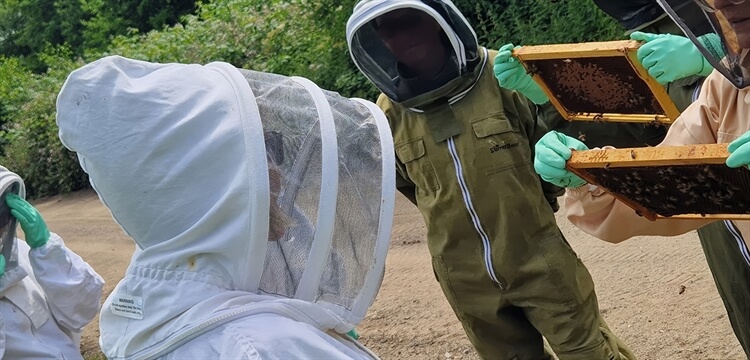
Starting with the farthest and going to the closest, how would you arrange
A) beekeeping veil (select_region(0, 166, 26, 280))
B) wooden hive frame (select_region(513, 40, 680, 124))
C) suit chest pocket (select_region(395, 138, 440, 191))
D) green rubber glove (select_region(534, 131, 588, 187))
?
beekeeping veil (select_region(0, 166, 26, 280)) → suit chest pocket (select_region(395, 138, 440, 191)) → wooden hive frame (select_region(513, 40, 680, 124)) → green rubber glove (select_region(534, 131, 588, 187))

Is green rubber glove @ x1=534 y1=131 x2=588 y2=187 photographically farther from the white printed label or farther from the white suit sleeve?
the white suit sleeve

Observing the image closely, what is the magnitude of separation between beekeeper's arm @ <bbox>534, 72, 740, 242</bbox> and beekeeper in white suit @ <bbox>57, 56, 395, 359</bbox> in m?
0.67

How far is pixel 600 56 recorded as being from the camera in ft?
7.77

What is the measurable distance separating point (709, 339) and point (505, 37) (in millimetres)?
4756

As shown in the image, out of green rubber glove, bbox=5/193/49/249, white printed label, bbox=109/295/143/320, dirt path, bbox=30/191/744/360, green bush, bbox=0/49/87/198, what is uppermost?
white printed label, bbox=109/295/143/320

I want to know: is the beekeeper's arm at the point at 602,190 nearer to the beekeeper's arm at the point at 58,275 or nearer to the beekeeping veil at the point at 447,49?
the beekeeping veil at the point at 447,49

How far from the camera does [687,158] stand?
1751 millimetres

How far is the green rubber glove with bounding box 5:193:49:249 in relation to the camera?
333 cm

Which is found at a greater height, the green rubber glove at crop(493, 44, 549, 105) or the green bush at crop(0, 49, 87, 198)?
the green rubber glove at crop(493, 44, 549, 105)

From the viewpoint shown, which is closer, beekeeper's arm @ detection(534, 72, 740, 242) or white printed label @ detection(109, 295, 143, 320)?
white printed label @ detection(109, 295, 143, 320)

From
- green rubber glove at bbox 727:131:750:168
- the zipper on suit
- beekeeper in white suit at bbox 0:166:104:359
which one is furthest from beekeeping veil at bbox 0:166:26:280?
green rubber glove at bbox 727:131:750:168

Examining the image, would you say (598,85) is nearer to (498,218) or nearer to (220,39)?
(498,218)

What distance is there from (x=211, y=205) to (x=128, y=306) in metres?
0.28

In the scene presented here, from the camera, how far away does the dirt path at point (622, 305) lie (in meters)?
4.13
